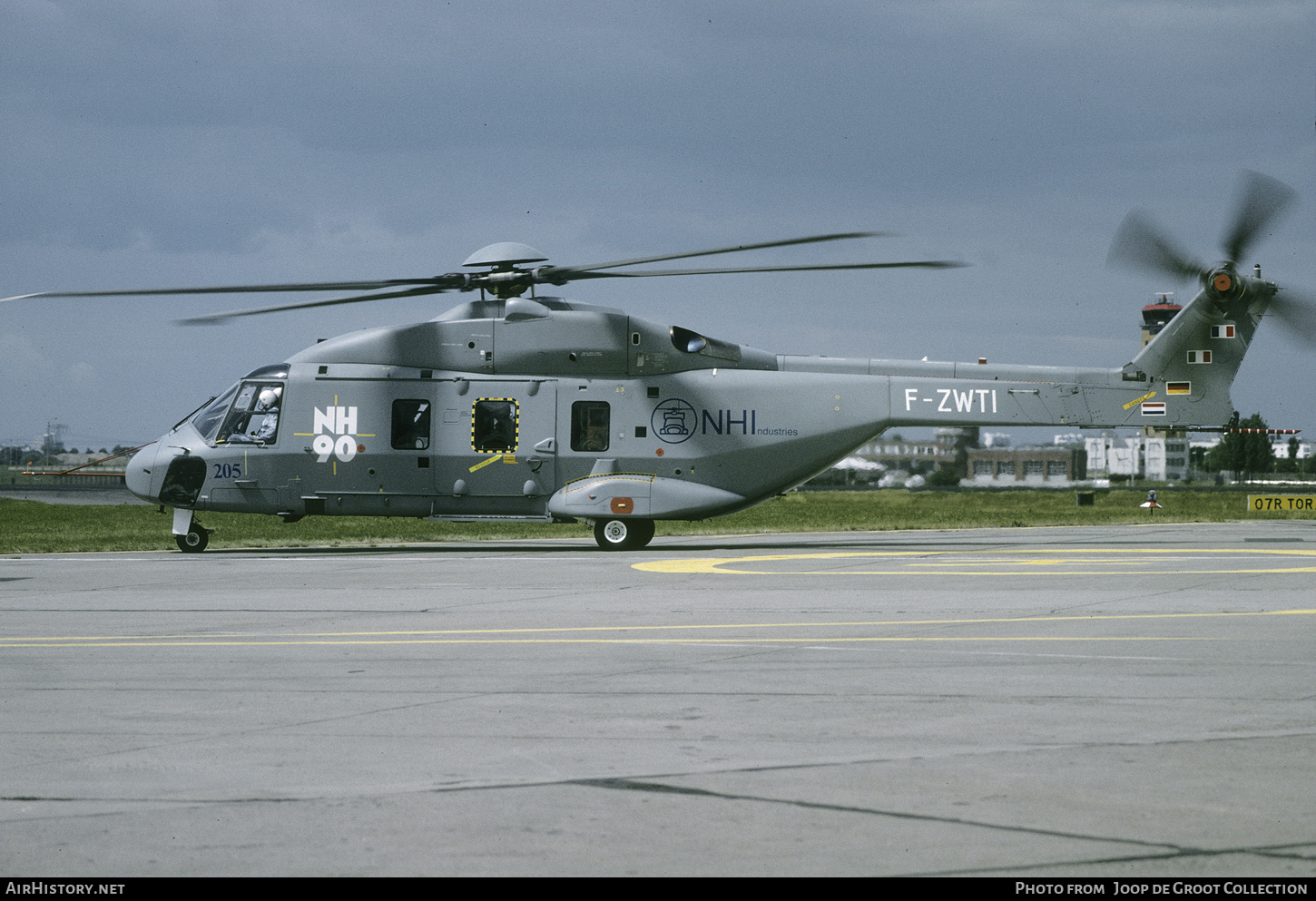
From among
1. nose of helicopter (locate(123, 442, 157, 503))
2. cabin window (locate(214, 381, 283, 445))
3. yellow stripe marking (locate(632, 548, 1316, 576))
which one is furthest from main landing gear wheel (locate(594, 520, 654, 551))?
nose of helicopter (locate(123, 442, 157, 503))

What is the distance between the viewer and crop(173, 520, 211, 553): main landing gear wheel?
23375 mm

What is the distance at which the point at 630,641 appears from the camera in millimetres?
9883

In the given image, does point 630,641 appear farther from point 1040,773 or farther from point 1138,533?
point 1138,533

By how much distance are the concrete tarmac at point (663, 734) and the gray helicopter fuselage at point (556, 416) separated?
9.50 meters

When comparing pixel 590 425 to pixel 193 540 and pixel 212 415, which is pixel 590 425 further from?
pixel 193 540

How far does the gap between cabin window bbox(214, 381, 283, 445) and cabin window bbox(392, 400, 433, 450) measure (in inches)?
94.4

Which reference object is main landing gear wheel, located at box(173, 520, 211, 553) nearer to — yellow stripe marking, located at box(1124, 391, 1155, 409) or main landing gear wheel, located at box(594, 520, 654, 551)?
main landing gear wheel, located at box(594, 520, 654, 551)

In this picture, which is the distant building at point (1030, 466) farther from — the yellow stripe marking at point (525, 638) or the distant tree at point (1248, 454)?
the yellow stripe marking at point (525, 638)

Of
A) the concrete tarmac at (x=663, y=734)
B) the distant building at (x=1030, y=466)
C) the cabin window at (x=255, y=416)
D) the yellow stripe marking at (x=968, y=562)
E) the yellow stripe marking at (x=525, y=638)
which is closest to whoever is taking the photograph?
the concrete tarmac at (x=663, y=734)

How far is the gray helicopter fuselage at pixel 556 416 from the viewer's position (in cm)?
2306

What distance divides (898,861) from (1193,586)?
464 inches

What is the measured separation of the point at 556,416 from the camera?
23.1 metres

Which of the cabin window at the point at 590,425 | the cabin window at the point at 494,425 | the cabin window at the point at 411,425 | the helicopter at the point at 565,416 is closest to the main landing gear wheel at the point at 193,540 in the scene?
the helicopter at the point at 565,416
